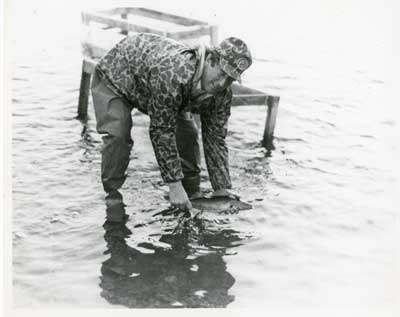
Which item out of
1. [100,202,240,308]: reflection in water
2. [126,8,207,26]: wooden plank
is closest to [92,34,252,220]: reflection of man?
[100,202,240,308]: reflection in water

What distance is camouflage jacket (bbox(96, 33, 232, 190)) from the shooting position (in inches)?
145

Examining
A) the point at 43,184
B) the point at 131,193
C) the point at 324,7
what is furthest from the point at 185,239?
the point at 324,7

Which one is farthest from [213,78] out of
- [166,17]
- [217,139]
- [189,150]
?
[166,17]

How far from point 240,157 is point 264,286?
2116mm

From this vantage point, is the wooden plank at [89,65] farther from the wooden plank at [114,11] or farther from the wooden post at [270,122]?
the wooden post at [270,122]

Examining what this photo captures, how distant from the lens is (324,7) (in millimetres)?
4551

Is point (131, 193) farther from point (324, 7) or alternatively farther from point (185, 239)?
point (324, 7)

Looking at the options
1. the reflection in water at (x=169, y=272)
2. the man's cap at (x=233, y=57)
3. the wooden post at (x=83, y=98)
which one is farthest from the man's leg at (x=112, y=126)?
the wooden post at (x=83, y=98)

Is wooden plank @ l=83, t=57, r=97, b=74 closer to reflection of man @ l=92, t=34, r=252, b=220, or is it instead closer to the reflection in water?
reflection of man @ l=92, t=34, r=252, b=220

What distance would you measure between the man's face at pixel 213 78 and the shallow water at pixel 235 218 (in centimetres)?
112

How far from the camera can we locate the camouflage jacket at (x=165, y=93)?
3.68 metres

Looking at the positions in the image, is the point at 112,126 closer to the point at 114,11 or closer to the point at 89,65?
the point at 89,65

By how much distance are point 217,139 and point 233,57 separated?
0.79 m

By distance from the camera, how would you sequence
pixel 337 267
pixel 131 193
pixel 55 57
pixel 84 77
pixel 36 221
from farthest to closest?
pixel 55 57
pixel 84 77
pixel 131 193
pixel 36 221
pixel 337 267
